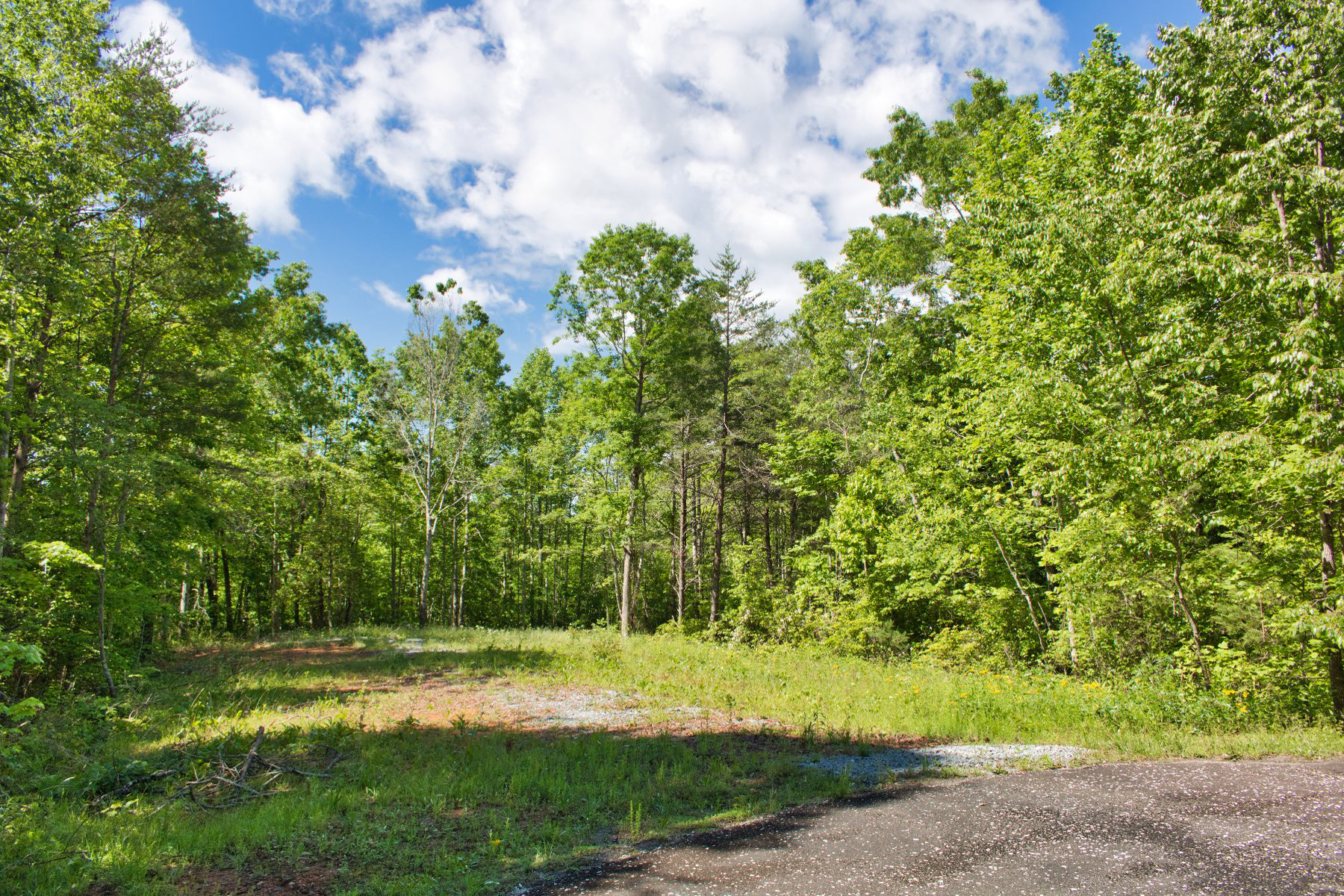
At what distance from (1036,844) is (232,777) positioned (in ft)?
23.9

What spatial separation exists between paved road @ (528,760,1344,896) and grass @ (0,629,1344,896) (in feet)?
2.31

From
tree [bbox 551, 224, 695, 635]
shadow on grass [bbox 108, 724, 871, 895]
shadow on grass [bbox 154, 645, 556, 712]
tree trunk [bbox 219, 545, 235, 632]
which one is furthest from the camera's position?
tree trunk [bbox 219, 545, 235, 632]

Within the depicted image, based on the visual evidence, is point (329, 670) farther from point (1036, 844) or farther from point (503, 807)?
point (1036, 844)

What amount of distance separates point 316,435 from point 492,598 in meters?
14.9

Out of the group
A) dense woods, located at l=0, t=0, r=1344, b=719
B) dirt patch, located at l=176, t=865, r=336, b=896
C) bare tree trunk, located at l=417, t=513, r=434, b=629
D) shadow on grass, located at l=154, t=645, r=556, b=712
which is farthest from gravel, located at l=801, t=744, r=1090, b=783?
bare tree trunk, located at l=417, t=513, r=434, b=629

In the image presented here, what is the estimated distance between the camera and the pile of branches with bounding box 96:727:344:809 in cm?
595

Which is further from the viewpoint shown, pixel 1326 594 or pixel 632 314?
pixel 632 314

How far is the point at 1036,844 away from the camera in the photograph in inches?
175

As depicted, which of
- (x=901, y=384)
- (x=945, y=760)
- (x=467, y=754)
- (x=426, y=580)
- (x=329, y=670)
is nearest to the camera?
(x=945, y=760)

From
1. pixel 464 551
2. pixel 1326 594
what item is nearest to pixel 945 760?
pixel 1326 594

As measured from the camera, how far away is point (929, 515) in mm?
15016

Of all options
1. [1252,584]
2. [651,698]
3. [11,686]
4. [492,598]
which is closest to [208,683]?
[11,686]

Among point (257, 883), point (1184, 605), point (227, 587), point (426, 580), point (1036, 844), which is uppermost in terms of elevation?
point (1184, 605)

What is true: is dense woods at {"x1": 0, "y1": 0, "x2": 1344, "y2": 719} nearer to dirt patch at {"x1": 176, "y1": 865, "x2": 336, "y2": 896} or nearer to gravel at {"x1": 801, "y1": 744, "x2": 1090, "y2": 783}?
dirt patch at {"x1": 176, "y1": 865, "x2": 336, "y2": 896}
